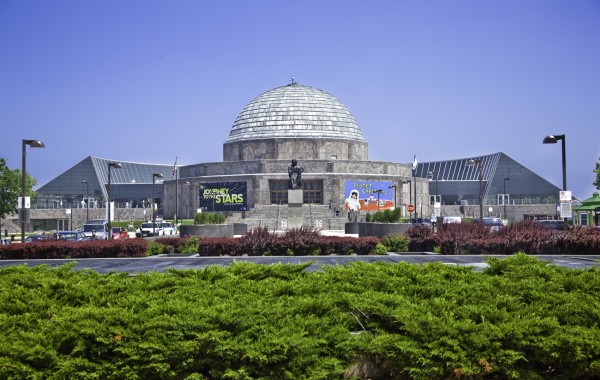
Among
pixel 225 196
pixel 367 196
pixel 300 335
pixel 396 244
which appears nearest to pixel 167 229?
pixel 225 196

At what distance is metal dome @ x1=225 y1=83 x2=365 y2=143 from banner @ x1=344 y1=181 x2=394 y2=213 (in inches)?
270

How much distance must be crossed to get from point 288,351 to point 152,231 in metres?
28.4

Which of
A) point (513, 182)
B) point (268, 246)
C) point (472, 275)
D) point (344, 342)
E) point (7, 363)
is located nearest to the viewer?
point (7, 363)

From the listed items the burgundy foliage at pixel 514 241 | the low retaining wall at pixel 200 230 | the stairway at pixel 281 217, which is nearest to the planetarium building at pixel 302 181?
the stairway at pixel 281 217

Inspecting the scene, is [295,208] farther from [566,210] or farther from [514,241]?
[514,241]

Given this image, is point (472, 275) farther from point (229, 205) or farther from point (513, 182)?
point (513, 182)

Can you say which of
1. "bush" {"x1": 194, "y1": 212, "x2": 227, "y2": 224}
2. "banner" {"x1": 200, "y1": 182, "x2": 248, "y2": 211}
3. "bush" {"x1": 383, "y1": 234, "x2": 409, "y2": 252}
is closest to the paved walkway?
"bush" {"x1": 383, "y1": 234, "x2": 409, "y2": 252}

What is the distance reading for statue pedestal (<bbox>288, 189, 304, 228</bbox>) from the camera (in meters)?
29.4

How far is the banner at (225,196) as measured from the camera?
144ft

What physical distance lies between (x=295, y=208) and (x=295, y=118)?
22736 mm

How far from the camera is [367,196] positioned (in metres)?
44.5

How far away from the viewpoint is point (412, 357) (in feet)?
12.1

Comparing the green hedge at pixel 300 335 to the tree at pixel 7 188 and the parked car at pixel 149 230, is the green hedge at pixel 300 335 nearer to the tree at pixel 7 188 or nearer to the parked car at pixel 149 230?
the parked car at pixel 149 230

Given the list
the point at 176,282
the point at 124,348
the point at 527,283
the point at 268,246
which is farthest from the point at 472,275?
the point at 268,246
